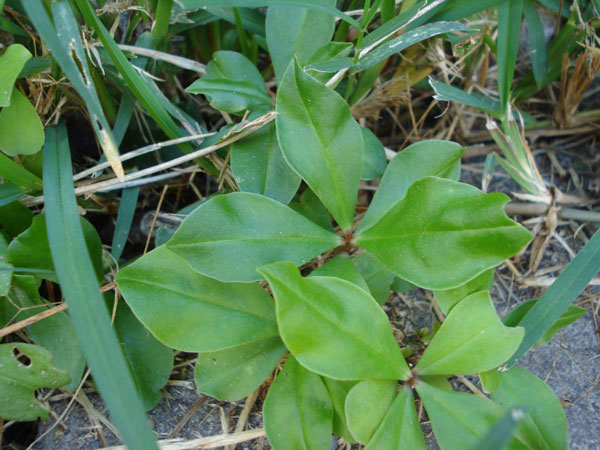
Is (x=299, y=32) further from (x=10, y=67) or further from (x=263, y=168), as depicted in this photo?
(x=10, y=67)

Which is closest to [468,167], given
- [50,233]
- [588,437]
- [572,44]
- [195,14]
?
[572,44]

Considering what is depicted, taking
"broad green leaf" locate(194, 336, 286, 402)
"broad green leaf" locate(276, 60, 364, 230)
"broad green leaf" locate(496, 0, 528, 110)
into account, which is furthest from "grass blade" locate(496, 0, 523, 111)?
"broad green leaf" locate(194, 336, 286, 402)

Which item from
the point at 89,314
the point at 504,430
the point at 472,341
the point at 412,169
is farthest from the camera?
the point at 412,169

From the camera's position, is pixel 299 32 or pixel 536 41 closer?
pixel 299 32

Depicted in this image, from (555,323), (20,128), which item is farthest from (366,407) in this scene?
(20,128)

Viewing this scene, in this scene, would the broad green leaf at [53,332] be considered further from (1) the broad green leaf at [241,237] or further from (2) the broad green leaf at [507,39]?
(2) the broad green leaf at [507,39]

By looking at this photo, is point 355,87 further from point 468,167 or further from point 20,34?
point 20,34

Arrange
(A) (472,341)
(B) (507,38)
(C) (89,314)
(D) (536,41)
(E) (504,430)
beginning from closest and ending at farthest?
(E) (504,430), (C) (89,314), (A) (472,341), (B) (507,38), (D) (536,41)
